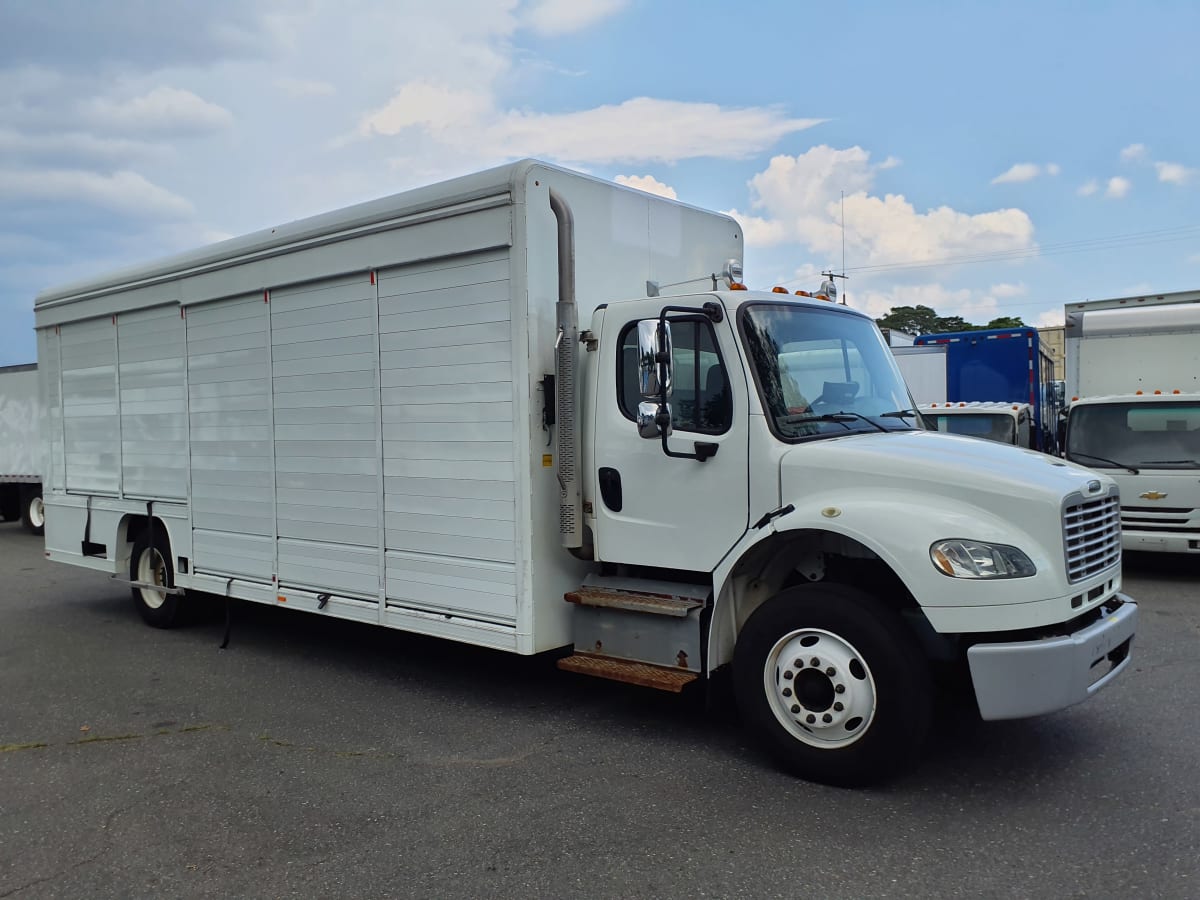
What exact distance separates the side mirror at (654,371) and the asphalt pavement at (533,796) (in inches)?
73.5

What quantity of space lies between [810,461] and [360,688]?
3.77 metres

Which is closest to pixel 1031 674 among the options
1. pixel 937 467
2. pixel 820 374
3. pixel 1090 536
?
pixel 1090 536

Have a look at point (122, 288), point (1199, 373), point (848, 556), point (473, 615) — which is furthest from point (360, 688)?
point (1199, 373)

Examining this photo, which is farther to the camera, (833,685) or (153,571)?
(153,571)

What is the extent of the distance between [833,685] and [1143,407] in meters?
8.36

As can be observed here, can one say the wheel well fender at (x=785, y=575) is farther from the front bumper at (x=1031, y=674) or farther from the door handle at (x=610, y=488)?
the door handle at (x=610, y=488)

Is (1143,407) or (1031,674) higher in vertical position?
(1143,407)

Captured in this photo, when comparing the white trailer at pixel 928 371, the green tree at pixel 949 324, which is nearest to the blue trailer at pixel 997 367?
the white trailer at pixel 928 371

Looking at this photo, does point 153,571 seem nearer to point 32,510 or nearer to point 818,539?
point 818,539

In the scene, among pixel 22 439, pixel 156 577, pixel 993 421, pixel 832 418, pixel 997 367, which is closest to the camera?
pixel 832 418

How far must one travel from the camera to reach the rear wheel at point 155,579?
29.1 feet

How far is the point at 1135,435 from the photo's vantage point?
1102 centimetres

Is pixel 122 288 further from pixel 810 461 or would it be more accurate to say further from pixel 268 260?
pixel 810 461

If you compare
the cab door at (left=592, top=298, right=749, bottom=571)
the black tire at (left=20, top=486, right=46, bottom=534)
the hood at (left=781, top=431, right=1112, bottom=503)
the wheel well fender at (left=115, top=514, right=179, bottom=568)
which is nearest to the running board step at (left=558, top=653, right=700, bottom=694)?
the cab door at (left=592, top=298, right=749, bottom=571)
